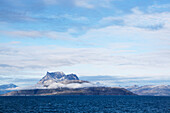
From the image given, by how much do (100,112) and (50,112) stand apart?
31.4 meters

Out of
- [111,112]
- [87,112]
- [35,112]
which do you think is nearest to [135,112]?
[111,112]

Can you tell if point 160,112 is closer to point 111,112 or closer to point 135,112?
point 135,112

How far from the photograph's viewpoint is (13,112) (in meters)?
141

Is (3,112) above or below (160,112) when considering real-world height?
above

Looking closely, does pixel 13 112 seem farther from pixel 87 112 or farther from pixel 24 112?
pixel 87 112

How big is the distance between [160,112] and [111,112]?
35.7 m

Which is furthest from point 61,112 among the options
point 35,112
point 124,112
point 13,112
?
point 124,112

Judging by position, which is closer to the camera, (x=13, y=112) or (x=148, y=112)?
(x=13, y=112)

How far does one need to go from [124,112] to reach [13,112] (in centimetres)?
7059

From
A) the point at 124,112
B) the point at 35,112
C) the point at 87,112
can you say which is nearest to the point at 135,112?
the point at 124,112

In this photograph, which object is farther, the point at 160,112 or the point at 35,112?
the point at 160,112

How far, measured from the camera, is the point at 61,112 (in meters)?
143

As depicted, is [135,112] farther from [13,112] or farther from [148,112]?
A: [13,112]

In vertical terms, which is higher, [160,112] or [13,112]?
[13,112]
